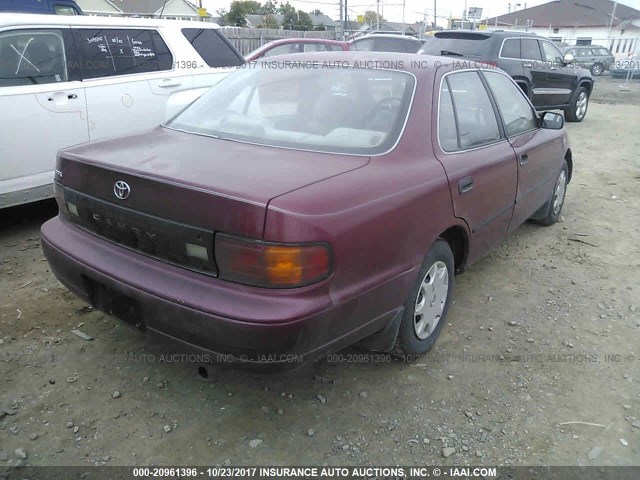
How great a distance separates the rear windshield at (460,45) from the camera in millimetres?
9617

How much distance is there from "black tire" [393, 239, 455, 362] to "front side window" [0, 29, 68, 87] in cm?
363

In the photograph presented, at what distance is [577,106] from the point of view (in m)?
11.6

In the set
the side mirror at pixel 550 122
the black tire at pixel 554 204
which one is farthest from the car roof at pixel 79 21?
the black tire at pixel 554 204

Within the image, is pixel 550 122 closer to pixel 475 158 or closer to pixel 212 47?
pixel 475 158

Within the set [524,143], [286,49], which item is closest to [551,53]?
[286,49]

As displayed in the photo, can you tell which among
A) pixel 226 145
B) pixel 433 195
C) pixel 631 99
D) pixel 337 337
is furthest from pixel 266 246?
pixel 631 99

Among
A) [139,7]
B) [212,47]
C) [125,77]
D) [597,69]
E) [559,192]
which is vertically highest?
[139,7]

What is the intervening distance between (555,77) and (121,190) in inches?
423

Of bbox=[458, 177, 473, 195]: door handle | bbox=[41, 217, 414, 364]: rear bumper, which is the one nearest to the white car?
bbox=[41, 217, 414, 364]: rear bumper

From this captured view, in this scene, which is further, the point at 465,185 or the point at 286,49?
the point at 286,49

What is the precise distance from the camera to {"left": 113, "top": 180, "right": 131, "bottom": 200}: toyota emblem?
2307 mm

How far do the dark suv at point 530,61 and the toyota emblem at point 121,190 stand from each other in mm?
8393

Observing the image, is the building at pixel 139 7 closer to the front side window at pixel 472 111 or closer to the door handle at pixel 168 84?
the door handle at pixel 168 84

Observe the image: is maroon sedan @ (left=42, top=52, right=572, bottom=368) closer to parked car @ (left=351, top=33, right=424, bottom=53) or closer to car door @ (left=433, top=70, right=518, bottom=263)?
car door @ (left=433, top=70, right=518, bottom=263)
